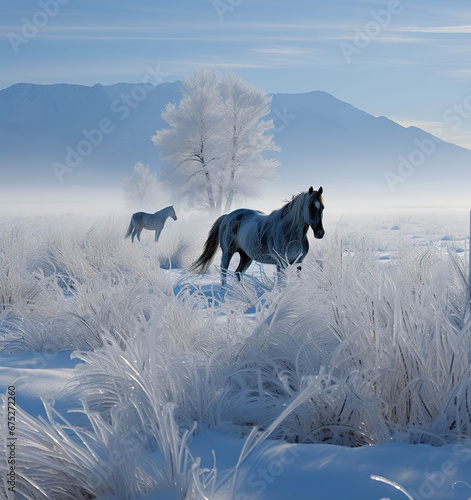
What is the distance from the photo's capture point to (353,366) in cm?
215

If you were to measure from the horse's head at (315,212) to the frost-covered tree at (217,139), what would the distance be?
713 inches

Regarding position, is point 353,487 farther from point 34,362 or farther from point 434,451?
point 34,362

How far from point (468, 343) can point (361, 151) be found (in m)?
157

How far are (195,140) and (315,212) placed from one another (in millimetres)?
18839

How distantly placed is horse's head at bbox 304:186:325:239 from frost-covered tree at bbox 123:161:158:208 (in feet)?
120

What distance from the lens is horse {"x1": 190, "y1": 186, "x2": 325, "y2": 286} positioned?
5.45 m

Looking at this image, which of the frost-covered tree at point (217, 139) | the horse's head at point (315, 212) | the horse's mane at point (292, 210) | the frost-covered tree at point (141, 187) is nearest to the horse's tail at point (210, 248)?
the horse's mane at point (292, 210)

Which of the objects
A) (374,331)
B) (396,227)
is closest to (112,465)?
(374,331)

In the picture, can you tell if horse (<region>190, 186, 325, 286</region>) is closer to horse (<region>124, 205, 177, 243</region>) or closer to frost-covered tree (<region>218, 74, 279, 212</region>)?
horse (<region>124, 205, 177, 243</region>)

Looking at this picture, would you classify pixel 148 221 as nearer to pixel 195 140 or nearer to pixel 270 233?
pixel 270 233

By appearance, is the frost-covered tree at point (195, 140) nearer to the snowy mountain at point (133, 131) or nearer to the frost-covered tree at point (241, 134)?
the frost-covered tree at point (241, 134)

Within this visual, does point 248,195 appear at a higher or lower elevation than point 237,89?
lower

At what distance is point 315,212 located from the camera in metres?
5.44

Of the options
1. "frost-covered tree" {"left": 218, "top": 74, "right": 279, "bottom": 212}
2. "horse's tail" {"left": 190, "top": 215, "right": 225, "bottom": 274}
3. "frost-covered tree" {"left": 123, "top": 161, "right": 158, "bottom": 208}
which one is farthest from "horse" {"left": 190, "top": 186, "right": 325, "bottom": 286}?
"frost-covered tree" {"left": 123, "top": 161, "right": 158, "bottom": 208}
